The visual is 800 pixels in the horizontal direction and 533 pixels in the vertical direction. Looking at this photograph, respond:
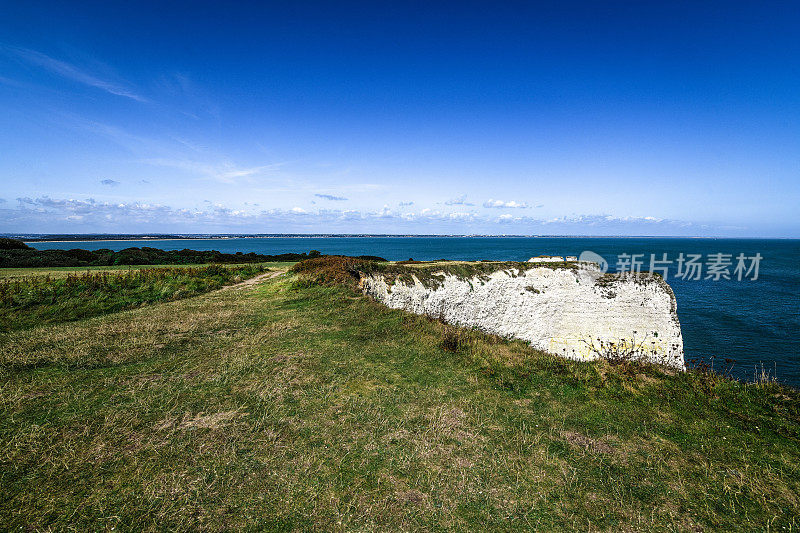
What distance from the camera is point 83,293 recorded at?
14758 millimetres

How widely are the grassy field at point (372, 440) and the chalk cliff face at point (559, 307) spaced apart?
5.99 meters

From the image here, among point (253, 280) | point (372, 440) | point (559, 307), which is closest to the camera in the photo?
point (372, 440)

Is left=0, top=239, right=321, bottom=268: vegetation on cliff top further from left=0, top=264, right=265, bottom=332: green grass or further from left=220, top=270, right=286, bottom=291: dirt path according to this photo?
left=220, top=270, right=286, bottom=291: dirt path

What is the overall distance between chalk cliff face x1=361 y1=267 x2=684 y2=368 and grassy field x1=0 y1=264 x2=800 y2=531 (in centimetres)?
599

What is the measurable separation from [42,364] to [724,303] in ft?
Answer: 175

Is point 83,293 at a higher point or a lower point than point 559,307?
higher

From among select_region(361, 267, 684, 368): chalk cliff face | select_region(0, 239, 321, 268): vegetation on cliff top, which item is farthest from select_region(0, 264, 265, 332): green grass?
select_region(361, 267, 684, 368): chalk cliff face

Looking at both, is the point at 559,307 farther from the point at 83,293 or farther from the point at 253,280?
the point at 83,293

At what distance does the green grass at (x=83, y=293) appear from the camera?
496 inches

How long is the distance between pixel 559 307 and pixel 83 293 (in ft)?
79.3

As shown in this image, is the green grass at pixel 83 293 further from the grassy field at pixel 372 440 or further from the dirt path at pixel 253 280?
the grassy field at pixel 372 440

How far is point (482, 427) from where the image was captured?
21.6 ft

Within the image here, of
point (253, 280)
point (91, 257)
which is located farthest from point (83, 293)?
point (91, 257)

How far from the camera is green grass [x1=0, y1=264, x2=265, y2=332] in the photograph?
12.6 metres
